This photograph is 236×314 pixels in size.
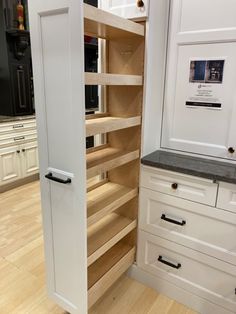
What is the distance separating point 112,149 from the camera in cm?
190

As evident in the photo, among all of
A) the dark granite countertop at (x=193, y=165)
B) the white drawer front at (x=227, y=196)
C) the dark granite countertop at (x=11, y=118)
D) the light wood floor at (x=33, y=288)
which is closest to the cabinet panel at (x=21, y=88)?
the dark granite countertop at (x=11, y=118)

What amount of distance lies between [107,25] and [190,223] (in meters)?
1.23

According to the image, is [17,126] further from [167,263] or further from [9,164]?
[167,263]

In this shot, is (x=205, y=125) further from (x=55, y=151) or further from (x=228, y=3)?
(x=55, y=151)

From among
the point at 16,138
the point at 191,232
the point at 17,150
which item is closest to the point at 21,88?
the point at 16,138

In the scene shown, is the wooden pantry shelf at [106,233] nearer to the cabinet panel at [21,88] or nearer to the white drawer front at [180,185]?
the white drawer front at [180,185]

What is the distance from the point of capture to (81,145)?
4.00ft

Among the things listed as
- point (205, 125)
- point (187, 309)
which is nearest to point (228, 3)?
point (205, 125)

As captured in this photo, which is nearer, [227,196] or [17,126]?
[227,196]

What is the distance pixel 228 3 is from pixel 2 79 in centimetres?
288

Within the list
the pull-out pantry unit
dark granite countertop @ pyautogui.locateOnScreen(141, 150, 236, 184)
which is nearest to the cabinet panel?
the pull-out pantry unit

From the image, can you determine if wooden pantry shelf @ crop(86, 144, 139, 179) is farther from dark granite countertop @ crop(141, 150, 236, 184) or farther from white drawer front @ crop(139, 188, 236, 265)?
white drawer front @ crop(139, 188, 236, 265)

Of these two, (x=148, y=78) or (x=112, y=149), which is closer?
(x=148, y=78)

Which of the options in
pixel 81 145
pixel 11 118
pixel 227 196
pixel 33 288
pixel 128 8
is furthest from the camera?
pixel 11 118
